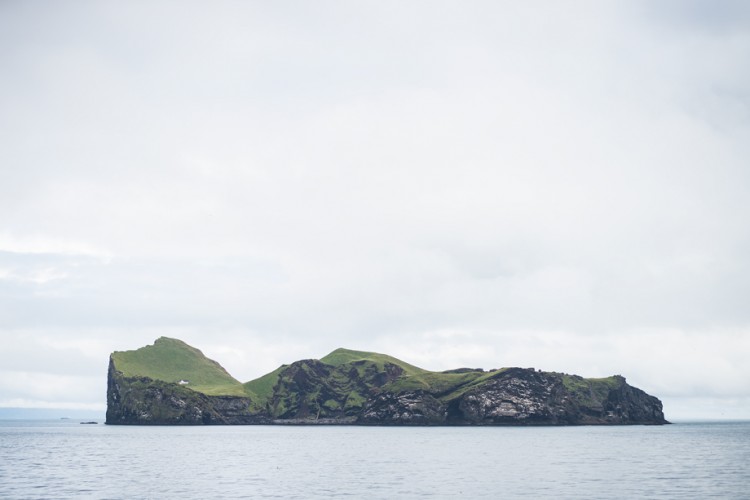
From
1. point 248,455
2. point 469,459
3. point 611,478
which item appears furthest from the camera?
point 248,455

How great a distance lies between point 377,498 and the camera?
236 feet

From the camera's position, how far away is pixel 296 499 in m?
71.8

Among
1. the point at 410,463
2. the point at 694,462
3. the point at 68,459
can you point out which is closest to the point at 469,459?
the point at 410,463

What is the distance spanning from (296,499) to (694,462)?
7766 centimetres

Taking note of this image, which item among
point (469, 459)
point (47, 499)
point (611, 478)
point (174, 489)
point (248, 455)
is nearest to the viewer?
point (47, 499)

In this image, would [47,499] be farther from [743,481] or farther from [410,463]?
[743,481]

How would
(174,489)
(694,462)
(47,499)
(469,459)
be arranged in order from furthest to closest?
1. (469,459)
2. (694,462)
3. (174,489)
4. (47,499)

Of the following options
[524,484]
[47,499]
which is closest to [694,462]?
[524,484]

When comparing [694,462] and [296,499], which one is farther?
[694,462]

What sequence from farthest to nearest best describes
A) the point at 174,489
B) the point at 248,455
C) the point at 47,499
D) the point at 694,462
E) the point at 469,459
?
1. the point at 248,455
2. the point at 469,459
3. the point at 694,462
4. the point at 174,489
5. the point at 47,499

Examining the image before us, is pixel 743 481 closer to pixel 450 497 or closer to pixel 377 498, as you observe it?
pixel 450 497

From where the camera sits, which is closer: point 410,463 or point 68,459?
point 410,463

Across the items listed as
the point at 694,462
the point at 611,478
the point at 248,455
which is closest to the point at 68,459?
the point at 248,455

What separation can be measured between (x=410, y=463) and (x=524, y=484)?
1388 inches
